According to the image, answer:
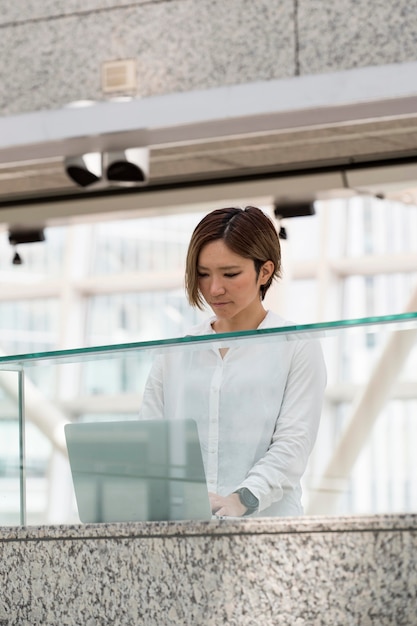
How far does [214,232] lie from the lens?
155 inches

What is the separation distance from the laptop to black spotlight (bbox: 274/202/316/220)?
12.7 ft

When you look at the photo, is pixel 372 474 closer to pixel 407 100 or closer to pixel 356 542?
pixel 356 542

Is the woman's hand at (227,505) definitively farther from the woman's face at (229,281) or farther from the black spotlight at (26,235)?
the black spotlight at (26,235)

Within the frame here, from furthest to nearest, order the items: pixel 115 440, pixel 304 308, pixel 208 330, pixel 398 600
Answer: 1. pixel 304 308
2. pixel 208 330
3. pixel 115 440
4. pixel 398 600

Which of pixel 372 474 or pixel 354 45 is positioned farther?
pixel 354 45

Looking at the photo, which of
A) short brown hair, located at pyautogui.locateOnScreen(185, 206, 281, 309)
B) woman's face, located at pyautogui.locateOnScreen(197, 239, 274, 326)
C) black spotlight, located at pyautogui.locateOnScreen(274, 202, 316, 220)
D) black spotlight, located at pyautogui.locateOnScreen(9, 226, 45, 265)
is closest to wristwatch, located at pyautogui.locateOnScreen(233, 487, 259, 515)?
woman's face, located at pyautogui.locateOnScreen(197, 239, 274, 326)

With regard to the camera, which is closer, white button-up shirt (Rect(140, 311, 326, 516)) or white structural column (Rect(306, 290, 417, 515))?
white structural column (Rect(306, 290, 417, 515))

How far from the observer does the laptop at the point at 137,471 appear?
297 cm

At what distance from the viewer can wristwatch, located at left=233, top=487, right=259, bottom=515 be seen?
9.60 feet

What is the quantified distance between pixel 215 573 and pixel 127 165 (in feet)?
10.9

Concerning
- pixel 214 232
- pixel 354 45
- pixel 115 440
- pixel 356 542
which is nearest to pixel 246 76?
pixel 354 45

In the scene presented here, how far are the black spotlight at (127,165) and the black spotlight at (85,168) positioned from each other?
0.05m

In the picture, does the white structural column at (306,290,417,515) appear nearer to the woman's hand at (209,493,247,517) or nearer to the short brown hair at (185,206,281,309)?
the woman's hand at (209,493,247,517)

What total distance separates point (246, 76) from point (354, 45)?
558 mm
